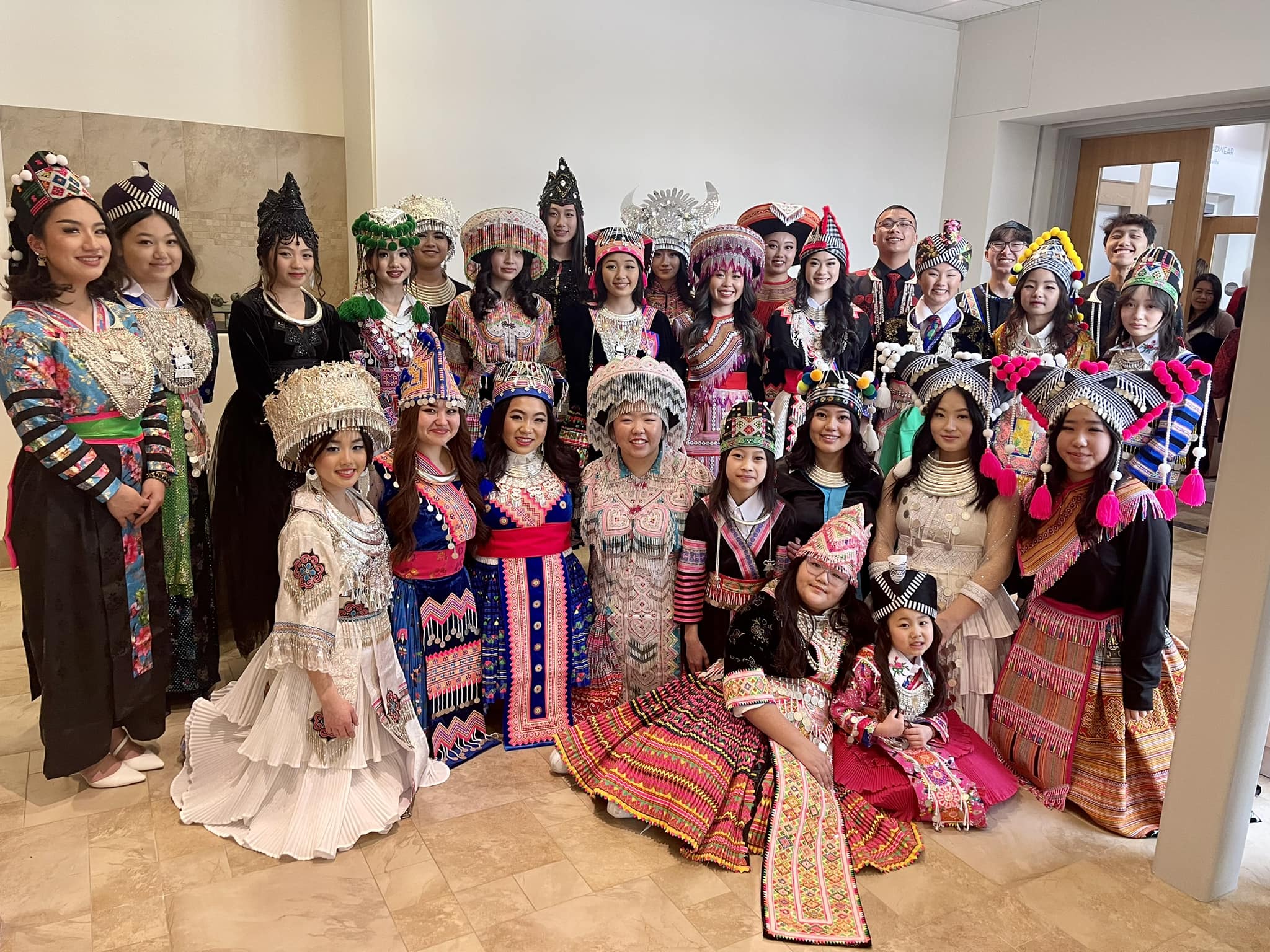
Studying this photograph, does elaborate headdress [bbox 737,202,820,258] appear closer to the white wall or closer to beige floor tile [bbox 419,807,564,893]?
the white wall

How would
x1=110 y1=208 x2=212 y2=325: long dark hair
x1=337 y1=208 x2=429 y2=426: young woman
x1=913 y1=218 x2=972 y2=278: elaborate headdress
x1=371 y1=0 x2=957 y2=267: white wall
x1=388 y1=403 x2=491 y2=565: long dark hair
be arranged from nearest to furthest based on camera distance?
1. x1=388 y1=403 x2=491 y2=565: long dark hair
2. x1=110 y1=208 x2=212 y2=325: long dark hair
3. x1=337 y1=208 x2=429 y2=426: young woman
4. x1=913 y1=218 x2=972 y2=278: elaborate headdress
5. x1=371 y1=0 x2=957 y2=267: white wall

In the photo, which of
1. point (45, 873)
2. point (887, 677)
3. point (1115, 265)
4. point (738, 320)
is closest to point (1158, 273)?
point (1115, 265)

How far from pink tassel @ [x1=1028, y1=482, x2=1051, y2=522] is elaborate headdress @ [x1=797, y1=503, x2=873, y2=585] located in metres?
0.52

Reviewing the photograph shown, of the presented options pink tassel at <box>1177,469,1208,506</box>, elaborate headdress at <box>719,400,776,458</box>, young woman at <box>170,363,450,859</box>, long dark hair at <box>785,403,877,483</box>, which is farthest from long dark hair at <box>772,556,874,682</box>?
young woman at <box>170,363,450,859</box>

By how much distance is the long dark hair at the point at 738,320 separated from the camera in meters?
3.84

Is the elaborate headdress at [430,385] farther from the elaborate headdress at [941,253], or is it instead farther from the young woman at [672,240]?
the elaborate headdress at [941,253]

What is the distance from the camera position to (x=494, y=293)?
380 centimetres

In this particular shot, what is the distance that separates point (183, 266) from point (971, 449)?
8.41 ft

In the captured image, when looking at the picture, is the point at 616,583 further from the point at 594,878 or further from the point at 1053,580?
the point at 1053,580

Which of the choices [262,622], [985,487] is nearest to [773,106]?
[985,487]

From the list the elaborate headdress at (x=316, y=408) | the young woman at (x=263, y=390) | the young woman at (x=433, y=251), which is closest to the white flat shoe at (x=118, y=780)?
the young woman at (x=263, y=390)

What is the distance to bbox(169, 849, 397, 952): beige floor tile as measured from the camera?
2.12 meters

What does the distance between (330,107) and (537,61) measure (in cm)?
116

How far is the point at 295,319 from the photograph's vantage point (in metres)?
3.14
